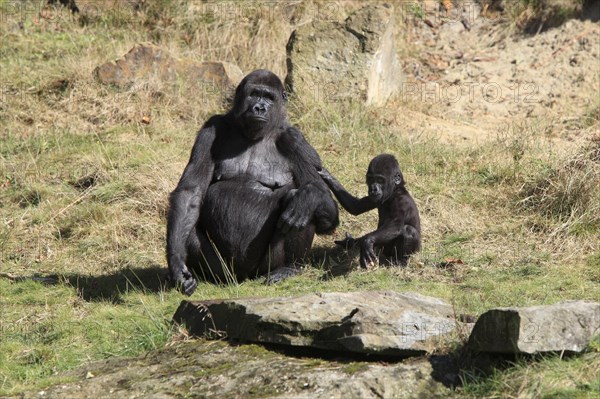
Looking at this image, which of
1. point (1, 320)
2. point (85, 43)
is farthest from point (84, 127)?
point (1, 320)

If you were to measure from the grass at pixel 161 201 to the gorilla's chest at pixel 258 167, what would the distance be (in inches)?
32.3

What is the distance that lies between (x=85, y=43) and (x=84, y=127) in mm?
2036

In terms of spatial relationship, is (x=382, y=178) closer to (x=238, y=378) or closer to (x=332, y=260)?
(x=332, y=260)

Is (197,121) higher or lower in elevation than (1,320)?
higher

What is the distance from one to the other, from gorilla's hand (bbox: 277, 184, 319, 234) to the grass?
1.35 ft

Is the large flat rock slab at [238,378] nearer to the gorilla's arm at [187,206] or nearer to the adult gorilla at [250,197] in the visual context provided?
the gorilla's arm at [187,206]

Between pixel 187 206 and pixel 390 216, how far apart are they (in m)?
1.68

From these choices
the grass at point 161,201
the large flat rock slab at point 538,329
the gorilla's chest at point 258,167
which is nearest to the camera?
the large flat rock slab at point 538,329

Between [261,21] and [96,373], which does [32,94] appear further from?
[96,373]

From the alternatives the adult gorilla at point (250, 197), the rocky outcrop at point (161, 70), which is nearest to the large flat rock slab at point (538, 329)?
the adult gorilla at point (250, 197)

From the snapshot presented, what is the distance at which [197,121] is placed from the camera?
11.4m

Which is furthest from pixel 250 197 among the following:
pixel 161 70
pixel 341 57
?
pixel 161 70

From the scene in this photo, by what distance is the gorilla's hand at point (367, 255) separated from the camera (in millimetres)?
7578

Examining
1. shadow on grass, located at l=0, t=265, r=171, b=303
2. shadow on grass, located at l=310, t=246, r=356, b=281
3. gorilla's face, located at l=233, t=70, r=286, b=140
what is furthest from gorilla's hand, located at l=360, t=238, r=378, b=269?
shadow on grass, located at l=0, t=265, r=171, b=303
